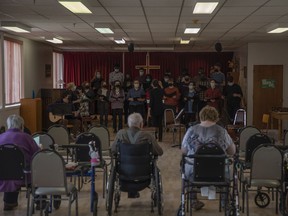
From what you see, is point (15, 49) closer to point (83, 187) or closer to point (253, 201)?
point (83, 187)

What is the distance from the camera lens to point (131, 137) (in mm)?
5109

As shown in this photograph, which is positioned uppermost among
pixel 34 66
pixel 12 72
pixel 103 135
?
pixel 34 66

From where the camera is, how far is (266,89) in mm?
14086

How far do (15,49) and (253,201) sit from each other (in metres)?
8.53

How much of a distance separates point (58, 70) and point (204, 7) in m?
12.3

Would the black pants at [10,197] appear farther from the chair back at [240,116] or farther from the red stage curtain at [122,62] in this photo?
the red stage curtain at [122,62]

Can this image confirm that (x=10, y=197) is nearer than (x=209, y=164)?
No

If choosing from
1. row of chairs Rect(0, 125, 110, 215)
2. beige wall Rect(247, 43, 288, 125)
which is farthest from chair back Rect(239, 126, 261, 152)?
beige wall Rect(247, 43, 288, 125)

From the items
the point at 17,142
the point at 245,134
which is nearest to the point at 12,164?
the point at 17,142

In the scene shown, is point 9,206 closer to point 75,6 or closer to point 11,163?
point 11,163

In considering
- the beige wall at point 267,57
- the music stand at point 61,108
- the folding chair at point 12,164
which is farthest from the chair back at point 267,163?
the beige wall at point 267,57

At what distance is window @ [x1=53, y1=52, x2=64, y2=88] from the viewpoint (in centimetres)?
1759

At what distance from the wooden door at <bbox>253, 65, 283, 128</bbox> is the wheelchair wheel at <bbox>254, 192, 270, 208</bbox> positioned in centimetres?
870

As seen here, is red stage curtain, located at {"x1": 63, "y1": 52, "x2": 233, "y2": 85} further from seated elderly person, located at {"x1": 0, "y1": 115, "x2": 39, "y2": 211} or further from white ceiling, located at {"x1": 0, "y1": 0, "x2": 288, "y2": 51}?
seated elderly person, located at {"x1": 0, "y1": 115, "x2": 39, "y2": 211}
